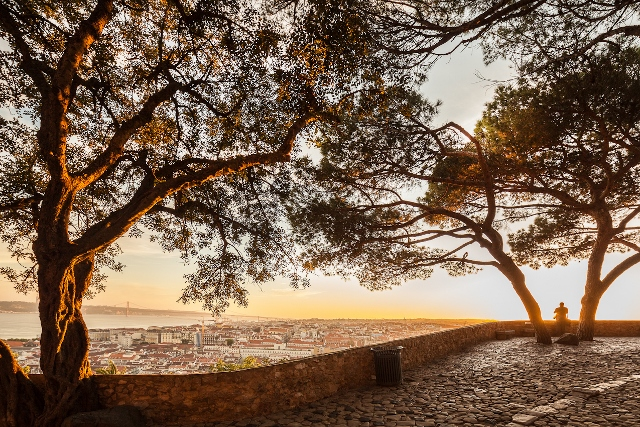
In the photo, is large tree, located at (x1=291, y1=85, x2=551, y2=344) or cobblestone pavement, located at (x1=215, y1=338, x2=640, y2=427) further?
large tree, located at (x1=291, y1=85, x2=551, y2=344)

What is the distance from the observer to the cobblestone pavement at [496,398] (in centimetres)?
564

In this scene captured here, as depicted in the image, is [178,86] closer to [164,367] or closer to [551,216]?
[164,367]

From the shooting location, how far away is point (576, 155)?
37.4 ft

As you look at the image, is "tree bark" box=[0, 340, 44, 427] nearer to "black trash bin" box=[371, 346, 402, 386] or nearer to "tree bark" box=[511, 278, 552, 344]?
"black trash bin" box=[371, 346, 402, 386]

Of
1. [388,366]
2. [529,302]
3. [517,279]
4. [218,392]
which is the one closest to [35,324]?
[218,392]

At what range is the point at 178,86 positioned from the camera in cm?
723

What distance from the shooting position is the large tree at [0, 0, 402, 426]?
19.6 feet

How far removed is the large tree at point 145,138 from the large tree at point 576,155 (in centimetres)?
542

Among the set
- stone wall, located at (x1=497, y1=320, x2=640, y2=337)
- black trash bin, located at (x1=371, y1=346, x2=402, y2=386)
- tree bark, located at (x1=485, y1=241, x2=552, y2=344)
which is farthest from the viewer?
stone wall, located at (x1=497, y1=320, x2=640, y2=337)

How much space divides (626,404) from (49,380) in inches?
371

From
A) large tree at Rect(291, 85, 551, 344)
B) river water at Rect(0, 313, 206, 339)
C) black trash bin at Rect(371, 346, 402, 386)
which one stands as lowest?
river water at Rect(0, 313, 206, 339)

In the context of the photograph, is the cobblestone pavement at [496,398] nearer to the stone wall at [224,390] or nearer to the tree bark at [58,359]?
the stone wall at [224,390]

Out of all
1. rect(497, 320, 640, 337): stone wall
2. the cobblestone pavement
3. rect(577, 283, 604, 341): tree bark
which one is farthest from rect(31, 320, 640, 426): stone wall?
rect(497, 320, 640, 337): stone wall

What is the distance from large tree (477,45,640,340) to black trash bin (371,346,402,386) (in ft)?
22.9
